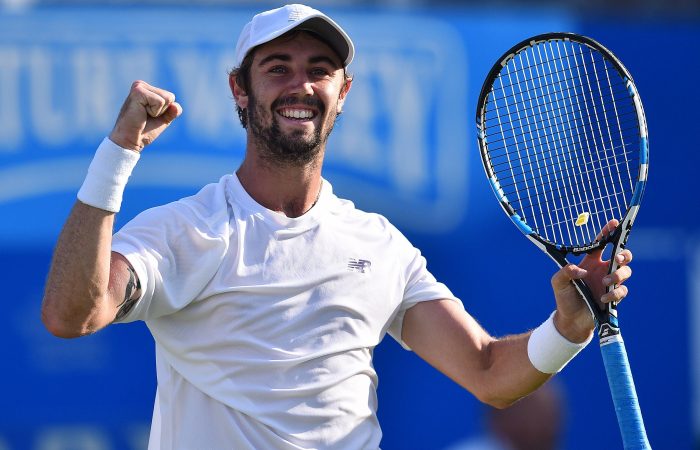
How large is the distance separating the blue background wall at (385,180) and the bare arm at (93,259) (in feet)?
14.0

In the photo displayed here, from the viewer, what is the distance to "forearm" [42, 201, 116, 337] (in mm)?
3975

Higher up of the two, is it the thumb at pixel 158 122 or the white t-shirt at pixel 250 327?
the thumb at pixel 158 122

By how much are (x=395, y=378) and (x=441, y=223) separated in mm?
1010

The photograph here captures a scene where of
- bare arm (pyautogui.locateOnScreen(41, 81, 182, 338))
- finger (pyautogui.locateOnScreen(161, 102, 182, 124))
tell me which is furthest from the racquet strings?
bare arm (pyautogui.locateOnScreen(41, 81, 182, 338))

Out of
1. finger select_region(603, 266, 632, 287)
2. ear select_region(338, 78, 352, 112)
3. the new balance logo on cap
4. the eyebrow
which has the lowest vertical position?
the new balance logo on cap

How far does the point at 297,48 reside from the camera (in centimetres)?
469

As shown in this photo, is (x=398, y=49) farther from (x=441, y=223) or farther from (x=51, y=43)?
(x=51, y=43)

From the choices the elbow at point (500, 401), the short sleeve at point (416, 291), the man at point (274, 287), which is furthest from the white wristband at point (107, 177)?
the elbow at point (500, 401)

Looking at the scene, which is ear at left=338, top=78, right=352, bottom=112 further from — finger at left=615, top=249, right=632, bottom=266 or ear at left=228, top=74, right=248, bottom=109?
finger at left=615, top=249, right=632, bottom=266

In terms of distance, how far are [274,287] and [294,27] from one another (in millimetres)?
871

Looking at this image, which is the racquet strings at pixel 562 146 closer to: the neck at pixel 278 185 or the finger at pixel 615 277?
the finger at pixel 615 277

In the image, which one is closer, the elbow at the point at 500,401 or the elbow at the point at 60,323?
the elbow at the point at 60,323

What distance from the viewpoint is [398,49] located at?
8750mm

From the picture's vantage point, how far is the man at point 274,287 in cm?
411
